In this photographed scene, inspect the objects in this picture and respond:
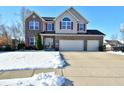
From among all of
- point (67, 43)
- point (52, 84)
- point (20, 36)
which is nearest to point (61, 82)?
point (52, 84)

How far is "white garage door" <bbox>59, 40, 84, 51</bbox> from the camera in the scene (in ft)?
83.5

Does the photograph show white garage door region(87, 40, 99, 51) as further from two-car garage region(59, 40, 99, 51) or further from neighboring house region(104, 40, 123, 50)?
neighboring house region(104, 40, 123, 50)

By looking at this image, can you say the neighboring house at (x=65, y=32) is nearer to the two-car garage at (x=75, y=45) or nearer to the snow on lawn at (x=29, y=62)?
the two-car garage at (x=75, y=45)

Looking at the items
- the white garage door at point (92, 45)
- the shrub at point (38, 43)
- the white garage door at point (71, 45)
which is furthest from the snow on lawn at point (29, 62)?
the white garage door at point (92, 45)

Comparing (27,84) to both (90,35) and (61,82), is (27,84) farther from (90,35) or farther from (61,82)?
(90,35)

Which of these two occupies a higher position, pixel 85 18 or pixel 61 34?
pixel 85 18

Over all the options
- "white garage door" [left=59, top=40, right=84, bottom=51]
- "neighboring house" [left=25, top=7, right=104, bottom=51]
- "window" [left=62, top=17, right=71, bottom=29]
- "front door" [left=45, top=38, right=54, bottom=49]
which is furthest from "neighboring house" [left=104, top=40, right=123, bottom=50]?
"front door" [left=45, top=38, right=54, bottom=49]

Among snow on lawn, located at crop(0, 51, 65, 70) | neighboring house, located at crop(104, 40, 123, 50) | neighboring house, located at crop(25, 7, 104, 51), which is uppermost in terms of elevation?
neighboring house, located at crop(25, 7, 104, 51)

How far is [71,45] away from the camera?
25656 millimetres

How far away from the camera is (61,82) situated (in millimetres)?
6551

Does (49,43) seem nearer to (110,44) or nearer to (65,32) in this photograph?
(65,32)

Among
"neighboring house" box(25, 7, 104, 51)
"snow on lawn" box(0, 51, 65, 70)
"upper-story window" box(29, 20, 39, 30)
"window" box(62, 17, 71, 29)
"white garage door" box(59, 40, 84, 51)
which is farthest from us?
"window" box(62, 17, 71, 29)

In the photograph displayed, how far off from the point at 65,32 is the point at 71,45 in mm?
2149
